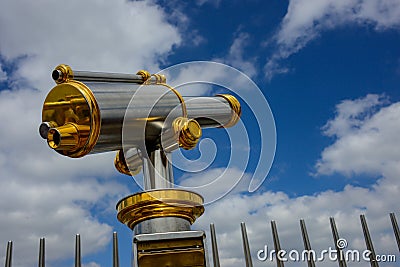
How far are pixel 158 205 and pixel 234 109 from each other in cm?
41

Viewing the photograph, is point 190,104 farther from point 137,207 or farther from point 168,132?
point 137,207

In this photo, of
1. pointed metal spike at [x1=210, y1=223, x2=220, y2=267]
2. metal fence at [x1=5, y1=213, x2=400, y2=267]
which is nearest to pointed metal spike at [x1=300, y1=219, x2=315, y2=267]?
metal fence at [x1=5, y1=213, x2=400, y2=267]

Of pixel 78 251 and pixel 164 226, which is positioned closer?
pixel 164 226

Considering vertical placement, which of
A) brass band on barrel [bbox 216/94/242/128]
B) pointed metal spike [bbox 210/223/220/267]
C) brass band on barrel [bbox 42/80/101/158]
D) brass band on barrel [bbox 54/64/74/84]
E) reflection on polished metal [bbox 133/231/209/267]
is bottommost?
reflection on polished metal [bbox 133/231/209/267]

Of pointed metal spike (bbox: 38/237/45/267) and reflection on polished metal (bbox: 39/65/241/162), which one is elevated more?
reflection on polished metal (bbox: 39/65/241/162)

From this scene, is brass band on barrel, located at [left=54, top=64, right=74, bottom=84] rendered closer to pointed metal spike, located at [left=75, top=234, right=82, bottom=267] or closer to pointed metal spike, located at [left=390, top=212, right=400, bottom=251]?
pointed metal spike, located at [left=75, top=234, right=82, bottom=267]

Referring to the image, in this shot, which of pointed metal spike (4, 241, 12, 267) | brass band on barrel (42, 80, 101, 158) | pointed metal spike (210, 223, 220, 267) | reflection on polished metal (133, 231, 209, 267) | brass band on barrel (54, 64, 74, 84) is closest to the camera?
reflection on polished metal (133, 231, 209, 267)

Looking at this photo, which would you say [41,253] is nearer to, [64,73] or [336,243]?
[64,73]

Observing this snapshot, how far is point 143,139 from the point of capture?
83 cm

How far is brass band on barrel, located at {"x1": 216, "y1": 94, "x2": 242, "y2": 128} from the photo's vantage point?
94cm

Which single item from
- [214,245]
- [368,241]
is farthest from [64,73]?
[368,241]

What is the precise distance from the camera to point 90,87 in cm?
81

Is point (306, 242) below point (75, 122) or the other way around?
below

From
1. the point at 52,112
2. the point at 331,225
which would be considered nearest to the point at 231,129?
the point at 52,112
